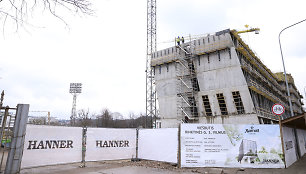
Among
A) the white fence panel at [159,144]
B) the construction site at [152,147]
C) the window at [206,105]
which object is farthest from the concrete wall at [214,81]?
the white fence panel at [159,144]

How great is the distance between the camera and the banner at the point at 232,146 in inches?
361

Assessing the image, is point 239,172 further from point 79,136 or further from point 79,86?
point 79,86

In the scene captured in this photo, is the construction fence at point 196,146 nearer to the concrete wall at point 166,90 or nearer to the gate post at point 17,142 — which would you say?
the gate post at point 17,142

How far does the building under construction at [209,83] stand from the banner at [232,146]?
47.6 ft

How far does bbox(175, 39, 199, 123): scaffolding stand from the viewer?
27.2 meters

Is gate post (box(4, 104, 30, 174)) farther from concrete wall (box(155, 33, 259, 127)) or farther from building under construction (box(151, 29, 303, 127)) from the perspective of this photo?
concrete wall (box(155, 33, 259, 127))

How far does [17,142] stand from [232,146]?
944 centimetres

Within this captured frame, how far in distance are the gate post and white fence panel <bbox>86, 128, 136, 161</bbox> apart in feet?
10.9

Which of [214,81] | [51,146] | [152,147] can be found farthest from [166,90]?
[51,146]

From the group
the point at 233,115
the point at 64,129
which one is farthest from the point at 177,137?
the point at 233,115

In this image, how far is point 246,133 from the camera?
376 inches

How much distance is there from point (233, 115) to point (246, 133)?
597 inches

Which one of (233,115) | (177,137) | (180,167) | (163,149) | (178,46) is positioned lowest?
(180,167)

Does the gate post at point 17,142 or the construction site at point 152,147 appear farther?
the construction site at point 152,147
